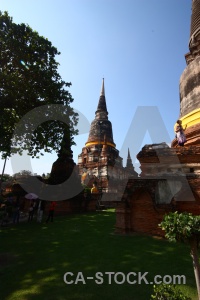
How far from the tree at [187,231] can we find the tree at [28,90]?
10.7 m

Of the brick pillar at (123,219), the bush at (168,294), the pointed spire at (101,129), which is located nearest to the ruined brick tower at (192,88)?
the brick pillar at (123,219)

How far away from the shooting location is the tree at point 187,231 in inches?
124

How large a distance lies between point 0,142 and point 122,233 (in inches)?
359

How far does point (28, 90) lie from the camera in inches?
485

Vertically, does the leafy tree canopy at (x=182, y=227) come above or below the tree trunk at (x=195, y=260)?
above

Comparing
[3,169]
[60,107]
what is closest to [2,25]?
[60,107]

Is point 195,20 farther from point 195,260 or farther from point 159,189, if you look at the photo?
point 195,260

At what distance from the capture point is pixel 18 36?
11883mm

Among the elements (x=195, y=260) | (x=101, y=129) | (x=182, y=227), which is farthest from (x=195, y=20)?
(x=101, y=129)

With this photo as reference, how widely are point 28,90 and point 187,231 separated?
11.5 metres

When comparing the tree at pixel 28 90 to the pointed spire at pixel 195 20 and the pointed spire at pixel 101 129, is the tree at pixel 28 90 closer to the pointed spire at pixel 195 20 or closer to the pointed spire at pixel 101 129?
the pointed spire at pixel 195 20

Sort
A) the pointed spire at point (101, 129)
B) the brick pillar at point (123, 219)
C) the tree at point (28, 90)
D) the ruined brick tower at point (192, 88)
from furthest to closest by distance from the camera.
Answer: the pointed spire at point (101, 129), the tree at point (28, 90), the ruined brick tower at point (192, 88), the brick pillar at point (123, 219)

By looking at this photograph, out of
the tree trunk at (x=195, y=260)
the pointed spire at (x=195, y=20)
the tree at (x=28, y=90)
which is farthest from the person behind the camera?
the pointed spire at (x=195, y=20)

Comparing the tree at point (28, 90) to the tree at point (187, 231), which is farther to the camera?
the tree at point (28, 90)
